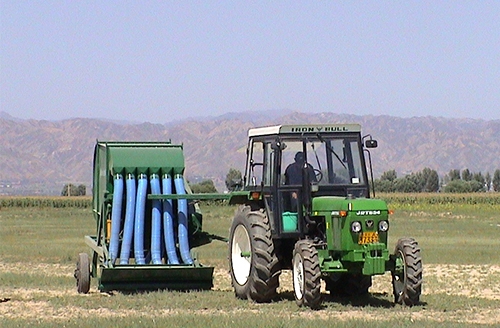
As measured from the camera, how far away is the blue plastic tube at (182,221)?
18.8 m

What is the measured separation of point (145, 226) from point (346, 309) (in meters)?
5.38

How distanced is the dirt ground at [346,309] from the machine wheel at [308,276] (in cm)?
22

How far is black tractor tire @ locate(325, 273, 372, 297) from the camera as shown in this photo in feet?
55.9

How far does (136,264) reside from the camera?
18.2 m

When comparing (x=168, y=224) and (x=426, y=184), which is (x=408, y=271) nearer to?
(x=168, y=224)

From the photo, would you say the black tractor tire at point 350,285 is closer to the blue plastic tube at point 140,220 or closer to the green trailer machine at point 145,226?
the green trailer machine at point 145,226

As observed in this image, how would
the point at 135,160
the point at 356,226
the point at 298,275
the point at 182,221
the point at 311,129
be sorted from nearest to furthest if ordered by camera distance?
the point at 356,226 < the point at 298,275 < the point at 311,129 < the point at 182,221 < the point at 135,160

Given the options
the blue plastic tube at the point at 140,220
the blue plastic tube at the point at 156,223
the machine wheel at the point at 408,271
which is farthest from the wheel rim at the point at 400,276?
the blue plastic tube at the point at 140,220

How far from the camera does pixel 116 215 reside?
1889 centimetres

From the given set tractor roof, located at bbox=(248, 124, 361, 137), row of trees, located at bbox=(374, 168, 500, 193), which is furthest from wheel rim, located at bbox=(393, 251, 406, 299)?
row of trees, located at bbox=(374, 168, 500, 193)

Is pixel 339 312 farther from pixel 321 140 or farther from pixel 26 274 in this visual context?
pixel 26 274

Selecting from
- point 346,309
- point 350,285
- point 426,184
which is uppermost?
point 426,184

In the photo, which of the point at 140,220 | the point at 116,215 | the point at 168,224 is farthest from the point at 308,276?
the point at 116,215

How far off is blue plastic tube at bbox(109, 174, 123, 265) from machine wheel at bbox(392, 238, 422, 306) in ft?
18.4
